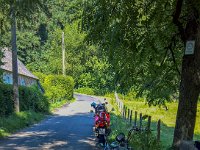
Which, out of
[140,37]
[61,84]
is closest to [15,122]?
[140,37]

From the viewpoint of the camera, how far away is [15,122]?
22328 millimetres

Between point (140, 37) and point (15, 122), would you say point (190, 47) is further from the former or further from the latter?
point (15, 122)

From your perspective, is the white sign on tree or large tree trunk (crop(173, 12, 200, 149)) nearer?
the white sign on tree

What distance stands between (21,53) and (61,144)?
243 feet

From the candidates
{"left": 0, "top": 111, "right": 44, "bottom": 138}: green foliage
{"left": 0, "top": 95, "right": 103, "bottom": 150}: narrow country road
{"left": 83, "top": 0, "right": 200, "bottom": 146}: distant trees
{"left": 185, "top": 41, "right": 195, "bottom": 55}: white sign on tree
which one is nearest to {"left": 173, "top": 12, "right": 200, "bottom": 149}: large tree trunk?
{"left": 83, "top": 0, "right": 200, "bottom": 146}: distant trees

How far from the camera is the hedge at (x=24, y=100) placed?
80.0 feet

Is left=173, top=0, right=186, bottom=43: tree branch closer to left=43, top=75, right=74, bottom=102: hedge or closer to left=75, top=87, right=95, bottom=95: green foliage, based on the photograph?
left=43, top=75, right=74, bottom=102: hedge

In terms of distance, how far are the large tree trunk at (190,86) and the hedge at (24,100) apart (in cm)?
A: 1684

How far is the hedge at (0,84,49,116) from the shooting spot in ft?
80.0

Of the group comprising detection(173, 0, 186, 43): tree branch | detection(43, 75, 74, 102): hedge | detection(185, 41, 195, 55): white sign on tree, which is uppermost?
detection(173, 0, 186, 43): tree branch

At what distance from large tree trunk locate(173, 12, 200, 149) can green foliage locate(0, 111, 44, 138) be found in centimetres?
1157

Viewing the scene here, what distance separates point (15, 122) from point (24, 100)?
8.02 metres

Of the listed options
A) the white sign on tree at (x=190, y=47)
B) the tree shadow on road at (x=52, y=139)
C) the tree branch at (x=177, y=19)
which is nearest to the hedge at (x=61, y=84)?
the tree shadow on road at (x=52, y=139)

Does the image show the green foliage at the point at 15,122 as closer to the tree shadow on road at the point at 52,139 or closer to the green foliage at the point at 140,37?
the tree shadow on road at the point at 52,139
